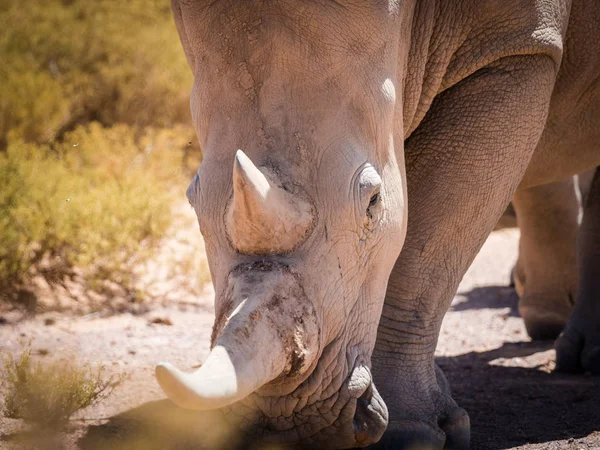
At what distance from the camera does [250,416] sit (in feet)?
10.3

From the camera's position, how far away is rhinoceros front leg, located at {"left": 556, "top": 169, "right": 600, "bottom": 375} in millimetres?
5543

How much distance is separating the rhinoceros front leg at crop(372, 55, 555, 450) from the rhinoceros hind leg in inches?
111

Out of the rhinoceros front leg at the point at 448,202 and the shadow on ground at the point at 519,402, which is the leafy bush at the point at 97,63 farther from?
the rhinoceros front leg at the point at 448,202

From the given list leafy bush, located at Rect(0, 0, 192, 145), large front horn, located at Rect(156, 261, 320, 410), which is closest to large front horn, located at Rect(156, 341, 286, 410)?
large front horn, located at Rect(156, 261, 320, 410)

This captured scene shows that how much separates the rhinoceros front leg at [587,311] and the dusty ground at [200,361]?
0.13 metres

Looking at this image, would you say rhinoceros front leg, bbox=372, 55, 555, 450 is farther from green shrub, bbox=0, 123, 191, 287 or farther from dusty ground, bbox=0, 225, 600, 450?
green shrub, bbox=0, 123, 191, 287

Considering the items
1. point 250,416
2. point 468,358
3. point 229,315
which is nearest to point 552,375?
point 468,358

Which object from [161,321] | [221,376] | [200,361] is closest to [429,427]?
[221,376]

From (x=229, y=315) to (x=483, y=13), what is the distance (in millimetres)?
1852

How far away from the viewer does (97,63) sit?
44.1ft

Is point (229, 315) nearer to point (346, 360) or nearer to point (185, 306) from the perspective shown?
point (346, 360)

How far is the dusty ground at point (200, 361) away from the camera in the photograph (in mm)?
4043

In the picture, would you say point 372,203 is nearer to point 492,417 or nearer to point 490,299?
point 492,417

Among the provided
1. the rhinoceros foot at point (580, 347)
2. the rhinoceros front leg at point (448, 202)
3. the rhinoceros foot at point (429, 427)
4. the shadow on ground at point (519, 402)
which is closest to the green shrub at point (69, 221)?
the shadow on ground at point (519, 402)
